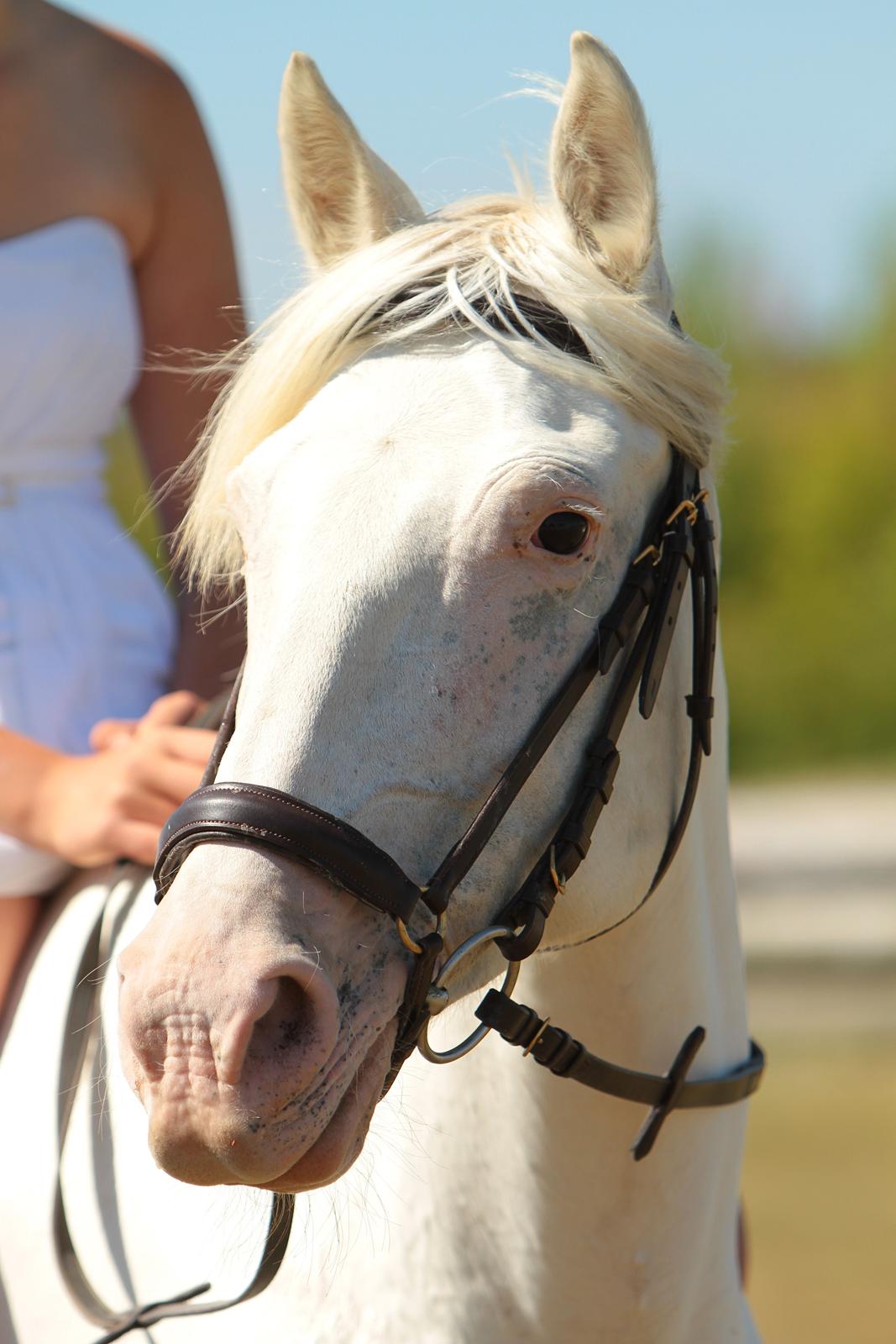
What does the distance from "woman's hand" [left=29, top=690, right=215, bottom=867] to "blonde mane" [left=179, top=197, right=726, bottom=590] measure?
1.72 feet

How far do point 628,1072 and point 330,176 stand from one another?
1364mm

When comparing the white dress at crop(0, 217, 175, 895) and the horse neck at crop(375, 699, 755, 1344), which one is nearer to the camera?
the horse neck at crop(375, 699, 755, 1344)

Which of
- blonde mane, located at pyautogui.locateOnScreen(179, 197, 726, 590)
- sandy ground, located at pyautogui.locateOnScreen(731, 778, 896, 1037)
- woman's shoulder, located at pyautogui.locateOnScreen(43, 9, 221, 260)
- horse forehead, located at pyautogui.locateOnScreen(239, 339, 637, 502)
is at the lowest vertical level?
sandy ground, located at pyautogui.locateOnScreen(731, 778, 896, 1037)

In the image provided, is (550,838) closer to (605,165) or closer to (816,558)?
(605,165)

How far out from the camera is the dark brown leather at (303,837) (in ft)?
4.65

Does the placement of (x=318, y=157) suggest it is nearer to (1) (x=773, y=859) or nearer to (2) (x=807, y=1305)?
(2) (x=807, y=1305)

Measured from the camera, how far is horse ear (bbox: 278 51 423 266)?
2012 mm

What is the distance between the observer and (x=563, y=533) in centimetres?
163

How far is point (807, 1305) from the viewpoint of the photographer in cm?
571

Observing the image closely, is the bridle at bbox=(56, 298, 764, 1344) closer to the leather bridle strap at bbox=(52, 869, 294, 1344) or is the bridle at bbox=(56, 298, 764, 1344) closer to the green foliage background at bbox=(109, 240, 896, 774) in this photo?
the leather bridle strap at bbox=(52, 869, 294, 1344)

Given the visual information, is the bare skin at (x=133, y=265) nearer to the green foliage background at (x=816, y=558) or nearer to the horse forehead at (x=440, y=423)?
the horse forehead at (x=440, y=423)

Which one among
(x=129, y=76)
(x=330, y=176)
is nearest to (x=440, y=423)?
(x=330, y=176)

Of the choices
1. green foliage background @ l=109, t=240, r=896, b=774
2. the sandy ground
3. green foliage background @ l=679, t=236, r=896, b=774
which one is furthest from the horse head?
green foliage background @ l=679, t=236, r=896, b=774

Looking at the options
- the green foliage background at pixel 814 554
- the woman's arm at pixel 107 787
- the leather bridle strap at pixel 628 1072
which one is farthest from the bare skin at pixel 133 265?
the green foliage background at pixel 814 554
